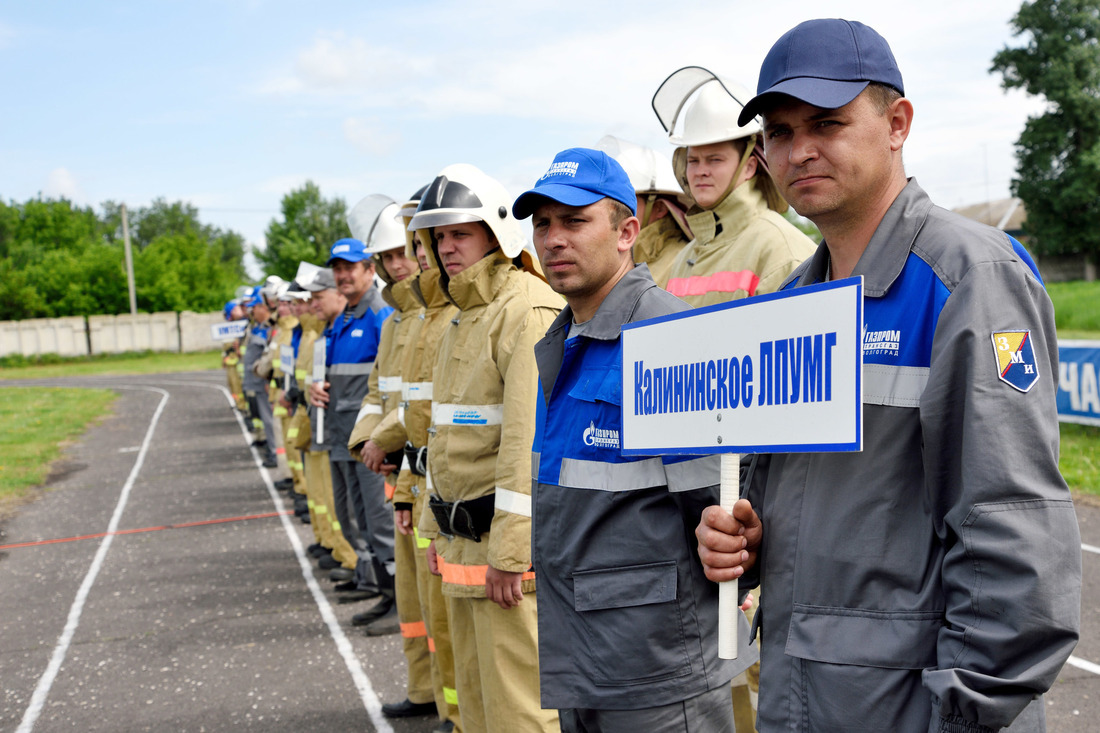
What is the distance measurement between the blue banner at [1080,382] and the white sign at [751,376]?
10187 mm

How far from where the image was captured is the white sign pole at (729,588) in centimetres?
182

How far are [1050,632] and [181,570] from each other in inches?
348

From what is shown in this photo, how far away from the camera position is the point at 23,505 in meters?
12.8

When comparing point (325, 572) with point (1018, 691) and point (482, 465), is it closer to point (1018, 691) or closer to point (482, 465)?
point (482, 465)

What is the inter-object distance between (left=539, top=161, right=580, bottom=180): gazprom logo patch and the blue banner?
9.68 m

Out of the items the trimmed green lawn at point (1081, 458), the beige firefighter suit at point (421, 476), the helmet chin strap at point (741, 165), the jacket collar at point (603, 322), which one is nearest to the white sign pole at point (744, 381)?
the jacket collar at point (603, 322)

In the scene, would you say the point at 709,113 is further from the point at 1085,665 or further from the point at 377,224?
the point at 1085,665

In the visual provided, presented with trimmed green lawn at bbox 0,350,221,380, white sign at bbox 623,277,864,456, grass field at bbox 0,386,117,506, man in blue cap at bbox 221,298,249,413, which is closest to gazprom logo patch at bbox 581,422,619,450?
white sign at bbox 623,277,864,456

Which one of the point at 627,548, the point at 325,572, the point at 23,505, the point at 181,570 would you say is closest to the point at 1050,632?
the point at 627,548

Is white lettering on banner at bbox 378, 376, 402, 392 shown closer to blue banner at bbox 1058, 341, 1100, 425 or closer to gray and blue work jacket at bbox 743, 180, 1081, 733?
gray and blue work jacket at bbox 743, 180, 1081, 733

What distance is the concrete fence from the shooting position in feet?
181

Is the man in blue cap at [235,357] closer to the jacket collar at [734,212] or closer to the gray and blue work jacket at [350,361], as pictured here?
the gray and blue work jacket at [350,361]

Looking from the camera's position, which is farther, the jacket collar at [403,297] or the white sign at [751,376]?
the jacket collar at [403,297]

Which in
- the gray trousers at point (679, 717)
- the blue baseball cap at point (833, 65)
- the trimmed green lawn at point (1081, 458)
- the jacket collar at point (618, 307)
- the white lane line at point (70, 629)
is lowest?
the white lane line at point (70, 629)
